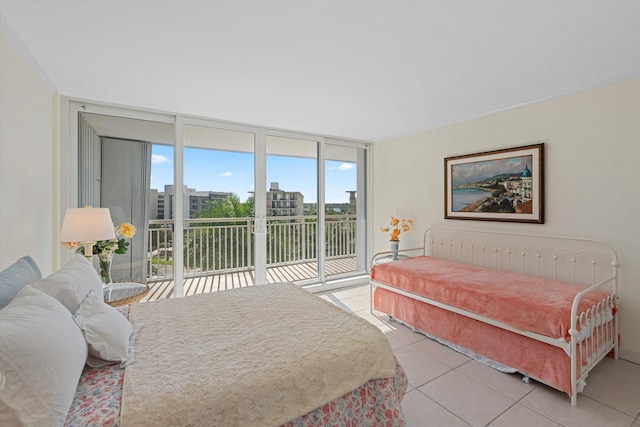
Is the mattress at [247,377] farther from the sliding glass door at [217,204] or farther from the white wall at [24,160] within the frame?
the sliding glass door at [217,204]

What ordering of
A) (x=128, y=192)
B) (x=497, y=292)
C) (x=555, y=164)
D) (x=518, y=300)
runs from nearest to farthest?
1. (x=518, y=300)
2. (x=497, y=292)
3. (x=555, y=164)
4. (x=128, y=192)

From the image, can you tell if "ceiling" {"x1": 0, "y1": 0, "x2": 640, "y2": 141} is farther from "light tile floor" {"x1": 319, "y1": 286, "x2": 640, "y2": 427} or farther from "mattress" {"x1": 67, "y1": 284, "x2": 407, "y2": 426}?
"light tile floor" {"x1": 319, "y1": 286, "x2": 640, "y2": 427}

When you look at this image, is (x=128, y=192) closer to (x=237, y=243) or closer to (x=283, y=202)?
(x=237, y=243)

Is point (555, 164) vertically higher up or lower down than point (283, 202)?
higher up

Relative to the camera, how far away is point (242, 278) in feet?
14.2

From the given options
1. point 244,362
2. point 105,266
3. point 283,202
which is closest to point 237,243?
point 283,202

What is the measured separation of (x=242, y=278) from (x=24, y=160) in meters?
2.75

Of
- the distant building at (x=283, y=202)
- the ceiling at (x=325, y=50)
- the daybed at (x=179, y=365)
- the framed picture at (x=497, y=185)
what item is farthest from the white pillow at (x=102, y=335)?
the framed picture at (x=497, y=185)

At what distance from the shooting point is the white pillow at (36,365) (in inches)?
35.0

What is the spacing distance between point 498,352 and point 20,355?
2.85 meters

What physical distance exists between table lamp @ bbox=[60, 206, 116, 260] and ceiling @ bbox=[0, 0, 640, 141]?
115 cm

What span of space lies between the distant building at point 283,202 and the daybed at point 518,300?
166 centimetres

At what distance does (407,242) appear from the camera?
4.45m

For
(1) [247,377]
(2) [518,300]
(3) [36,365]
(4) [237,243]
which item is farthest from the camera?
(4) [237,243]
